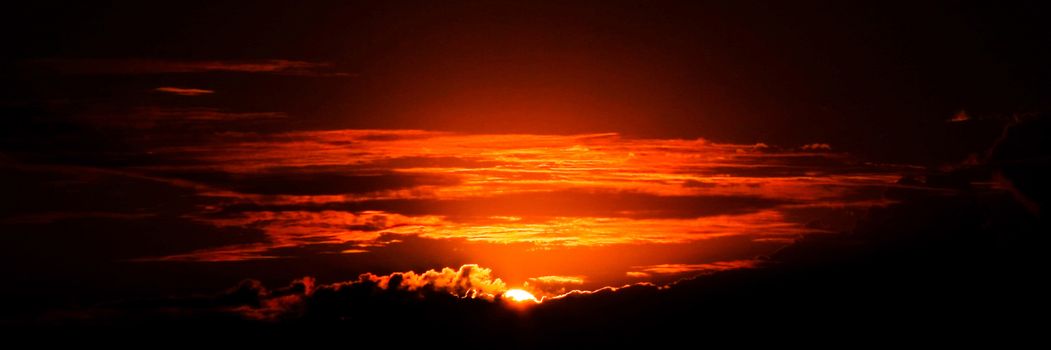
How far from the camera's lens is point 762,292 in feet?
226

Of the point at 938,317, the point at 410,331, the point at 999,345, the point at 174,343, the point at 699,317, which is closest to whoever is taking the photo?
the point at 174,343

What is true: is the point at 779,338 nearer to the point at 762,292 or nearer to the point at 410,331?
the point at 762,292

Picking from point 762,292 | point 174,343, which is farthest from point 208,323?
point 762,292

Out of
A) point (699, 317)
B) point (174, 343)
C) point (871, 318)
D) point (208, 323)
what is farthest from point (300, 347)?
point (871, 318)

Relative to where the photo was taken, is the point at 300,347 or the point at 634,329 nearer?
the point at 300,347

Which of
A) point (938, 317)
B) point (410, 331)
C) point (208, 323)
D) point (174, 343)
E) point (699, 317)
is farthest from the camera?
point (699, 317)

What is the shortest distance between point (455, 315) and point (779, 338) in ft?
73.7

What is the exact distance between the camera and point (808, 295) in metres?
69.6

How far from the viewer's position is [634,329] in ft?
243

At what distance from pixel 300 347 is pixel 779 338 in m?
32.5

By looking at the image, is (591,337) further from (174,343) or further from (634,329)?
(174,343)

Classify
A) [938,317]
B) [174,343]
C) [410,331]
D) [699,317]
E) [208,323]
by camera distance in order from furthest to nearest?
[699,317] < [410,331] < [938,317] < [174,343] < [208,323]

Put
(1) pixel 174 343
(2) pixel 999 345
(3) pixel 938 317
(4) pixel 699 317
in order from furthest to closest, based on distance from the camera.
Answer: (4) pixel 699 317
(3) pixel 938 317
(2) pixel 999 345
(1) pixel 174 343

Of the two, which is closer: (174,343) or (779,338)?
(174,343)
